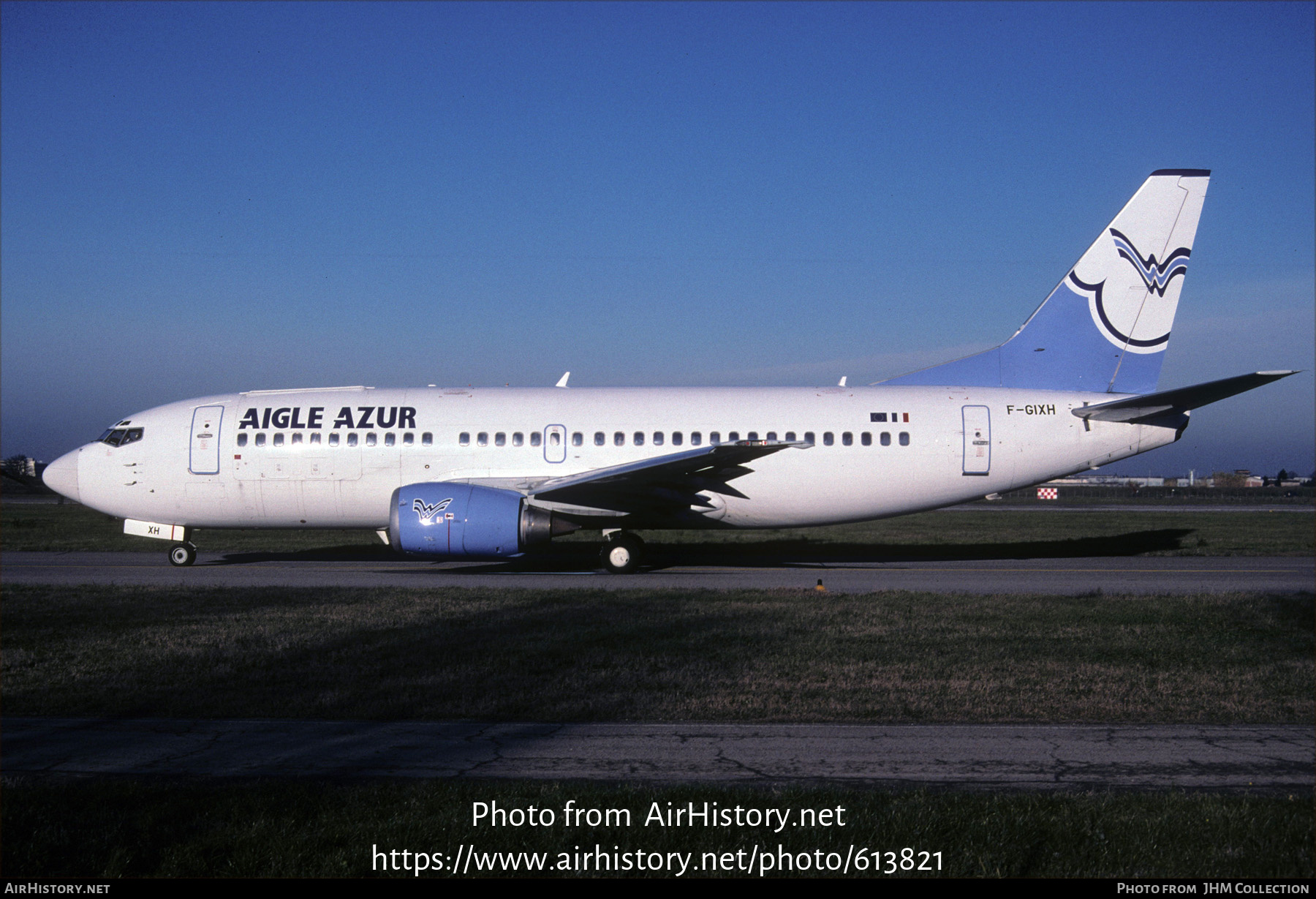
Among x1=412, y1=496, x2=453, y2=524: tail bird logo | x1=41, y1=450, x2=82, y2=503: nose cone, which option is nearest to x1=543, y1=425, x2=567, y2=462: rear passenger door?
x1=412, y1=496, x2=453, y2=524: tail bird logo

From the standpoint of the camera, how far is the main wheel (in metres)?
19.3

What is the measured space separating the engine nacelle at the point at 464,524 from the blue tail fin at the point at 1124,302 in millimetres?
10934

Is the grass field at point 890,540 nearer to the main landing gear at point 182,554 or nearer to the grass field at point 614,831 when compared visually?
the main landing gear at point 182,554

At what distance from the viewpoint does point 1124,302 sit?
19.8 metres

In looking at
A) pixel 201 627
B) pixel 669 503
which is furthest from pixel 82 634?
pixel 669 503

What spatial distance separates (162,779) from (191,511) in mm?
15868

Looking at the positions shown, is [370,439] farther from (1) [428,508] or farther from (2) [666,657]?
(2) [666,657]

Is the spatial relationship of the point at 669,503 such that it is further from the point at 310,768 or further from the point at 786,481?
the point at 310,768

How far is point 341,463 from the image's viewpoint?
65.2ft

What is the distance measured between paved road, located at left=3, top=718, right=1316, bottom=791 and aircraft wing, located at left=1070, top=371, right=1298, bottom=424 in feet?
36.1

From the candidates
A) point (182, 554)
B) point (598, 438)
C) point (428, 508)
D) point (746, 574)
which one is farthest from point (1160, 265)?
point (182, 554)

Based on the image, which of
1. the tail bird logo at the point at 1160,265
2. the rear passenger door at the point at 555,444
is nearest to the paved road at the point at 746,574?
the rear passenger door at the point at 555,444

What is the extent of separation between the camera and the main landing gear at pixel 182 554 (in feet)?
67.3

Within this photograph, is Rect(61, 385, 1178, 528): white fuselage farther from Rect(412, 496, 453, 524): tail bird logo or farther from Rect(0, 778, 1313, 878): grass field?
Rect(0, 778, 1313, 878): grass field
